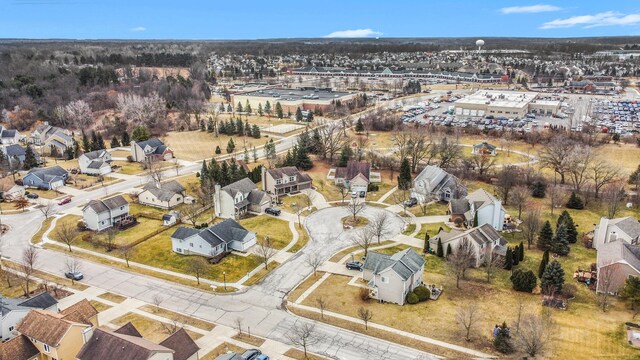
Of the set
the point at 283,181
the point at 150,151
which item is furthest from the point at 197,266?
the point at 150,151

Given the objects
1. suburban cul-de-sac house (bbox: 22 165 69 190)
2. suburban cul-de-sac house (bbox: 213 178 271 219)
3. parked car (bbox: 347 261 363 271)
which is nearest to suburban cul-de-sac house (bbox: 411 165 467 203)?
parked car (bbox: 347 261 363 271)

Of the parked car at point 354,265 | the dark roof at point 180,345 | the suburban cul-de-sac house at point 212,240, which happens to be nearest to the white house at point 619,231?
the parked car at point 354,265

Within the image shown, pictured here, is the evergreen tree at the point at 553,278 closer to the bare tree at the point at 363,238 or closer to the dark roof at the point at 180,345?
the bare tree at the point at 363,238

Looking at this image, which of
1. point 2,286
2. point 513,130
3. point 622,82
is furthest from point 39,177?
point 622,82

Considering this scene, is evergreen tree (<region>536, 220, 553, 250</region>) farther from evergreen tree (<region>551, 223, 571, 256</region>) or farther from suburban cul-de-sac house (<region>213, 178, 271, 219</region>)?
suburban cul-de-sac house (<region>213, 178, 271, 219</region>)

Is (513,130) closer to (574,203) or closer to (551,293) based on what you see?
(574,203)

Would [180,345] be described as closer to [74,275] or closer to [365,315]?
[365,315]
